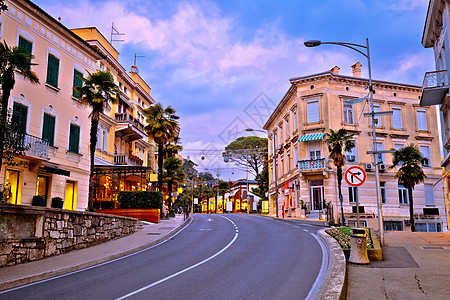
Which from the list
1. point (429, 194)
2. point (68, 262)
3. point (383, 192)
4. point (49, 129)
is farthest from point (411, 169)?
point (68, 262)

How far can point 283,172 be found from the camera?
163 ft

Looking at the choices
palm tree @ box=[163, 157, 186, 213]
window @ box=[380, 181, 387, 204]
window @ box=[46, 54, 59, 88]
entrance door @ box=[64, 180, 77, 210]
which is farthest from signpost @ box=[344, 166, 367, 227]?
window @ box=[380, 181, 387, 204]

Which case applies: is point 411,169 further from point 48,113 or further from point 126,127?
point 48,113

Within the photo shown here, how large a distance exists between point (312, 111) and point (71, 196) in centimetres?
2656

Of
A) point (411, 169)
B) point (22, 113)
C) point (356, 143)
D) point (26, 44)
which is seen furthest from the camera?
point (356, 143)

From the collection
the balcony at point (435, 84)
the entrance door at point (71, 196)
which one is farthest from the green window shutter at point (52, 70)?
the balcony at point (435, 84)

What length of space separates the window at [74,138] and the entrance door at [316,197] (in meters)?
24.5

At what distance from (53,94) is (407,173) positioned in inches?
1112

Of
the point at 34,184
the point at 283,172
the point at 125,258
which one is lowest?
the point at 125,258

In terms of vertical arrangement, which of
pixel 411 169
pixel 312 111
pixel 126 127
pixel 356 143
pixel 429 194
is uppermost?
pixel 312 111

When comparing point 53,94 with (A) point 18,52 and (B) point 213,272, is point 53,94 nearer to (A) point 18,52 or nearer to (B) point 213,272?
(A) point 18,52

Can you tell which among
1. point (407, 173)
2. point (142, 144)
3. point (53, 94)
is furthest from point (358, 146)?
point (53, 94)

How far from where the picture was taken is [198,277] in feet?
31.5

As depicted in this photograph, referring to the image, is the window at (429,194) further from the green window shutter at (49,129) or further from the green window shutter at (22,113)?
the green window shutter at (22,113)
